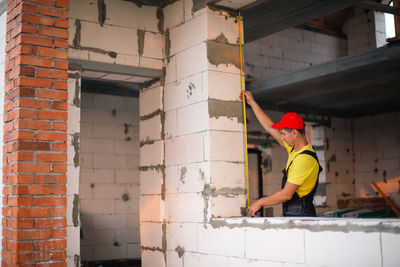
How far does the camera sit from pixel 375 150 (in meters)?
9.25

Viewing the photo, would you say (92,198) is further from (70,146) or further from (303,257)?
(303,257)

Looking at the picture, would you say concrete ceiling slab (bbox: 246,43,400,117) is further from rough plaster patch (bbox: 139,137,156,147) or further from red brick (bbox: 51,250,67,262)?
red brick (bbox: 51,250,67,262)

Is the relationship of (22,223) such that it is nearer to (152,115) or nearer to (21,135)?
(21,135)

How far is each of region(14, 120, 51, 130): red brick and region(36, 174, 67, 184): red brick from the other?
349 millimetres

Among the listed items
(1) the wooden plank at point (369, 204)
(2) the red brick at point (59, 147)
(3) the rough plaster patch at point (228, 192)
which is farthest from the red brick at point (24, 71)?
(1) the wooden plank at point (369, 204)

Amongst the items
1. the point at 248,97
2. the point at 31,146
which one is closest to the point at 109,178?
the point at 248,97

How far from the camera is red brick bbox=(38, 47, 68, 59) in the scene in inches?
139

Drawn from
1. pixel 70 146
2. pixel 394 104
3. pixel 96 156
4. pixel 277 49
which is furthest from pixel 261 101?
pixel 70 146

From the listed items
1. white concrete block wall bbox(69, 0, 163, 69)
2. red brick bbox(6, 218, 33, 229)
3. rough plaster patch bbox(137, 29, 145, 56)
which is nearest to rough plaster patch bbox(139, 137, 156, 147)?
white concrete block wall bbox(69, 0, 163, 69)

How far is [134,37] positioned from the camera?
4.64 metres

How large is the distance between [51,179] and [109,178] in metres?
4.18

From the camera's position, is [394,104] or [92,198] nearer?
[92,198]

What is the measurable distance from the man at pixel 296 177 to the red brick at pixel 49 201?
4.80 ft

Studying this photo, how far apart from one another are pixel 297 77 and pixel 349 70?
0.80 m
